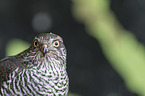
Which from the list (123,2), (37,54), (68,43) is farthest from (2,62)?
(123,2)

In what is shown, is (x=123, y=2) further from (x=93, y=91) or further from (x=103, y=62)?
(x=93, y=91)

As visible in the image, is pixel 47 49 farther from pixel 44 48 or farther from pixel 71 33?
pixel 71 33

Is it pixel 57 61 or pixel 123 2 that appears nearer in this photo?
pixel 57 61

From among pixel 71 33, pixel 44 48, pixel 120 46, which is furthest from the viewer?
pixel 71 33

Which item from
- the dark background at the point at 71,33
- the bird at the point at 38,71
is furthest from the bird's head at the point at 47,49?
the dark background at the point at 71,33

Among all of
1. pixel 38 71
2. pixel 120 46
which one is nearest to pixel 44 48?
pixel 38 71

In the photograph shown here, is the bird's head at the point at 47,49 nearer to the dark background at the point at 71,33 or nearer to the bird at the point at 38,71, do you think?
the bird at the point at 38,71

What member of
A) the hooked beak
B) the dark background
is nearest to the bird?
the hooked beak
